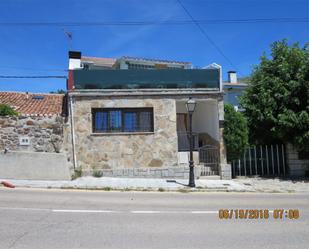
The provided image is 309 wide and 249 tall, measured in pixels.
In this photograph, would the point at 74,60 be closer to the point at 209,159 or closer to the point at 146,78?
the point at 146,78

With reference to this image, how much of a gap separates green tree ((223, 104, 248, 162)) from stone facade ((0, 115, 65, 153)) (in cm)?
825

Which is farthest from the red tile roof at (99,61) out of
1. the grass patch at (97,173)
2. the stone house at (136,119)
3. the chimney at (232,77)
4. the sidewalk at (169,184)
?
the sidewalk at (169,184)

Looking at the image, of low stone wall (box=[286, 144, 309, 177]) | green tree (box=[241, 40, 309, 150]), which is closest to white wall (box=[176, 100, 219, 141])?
green tree (box=[241, 40, 309, 150])

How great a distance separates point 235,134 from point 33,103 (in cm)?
1185

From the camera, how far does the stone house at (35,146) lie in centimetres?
1412

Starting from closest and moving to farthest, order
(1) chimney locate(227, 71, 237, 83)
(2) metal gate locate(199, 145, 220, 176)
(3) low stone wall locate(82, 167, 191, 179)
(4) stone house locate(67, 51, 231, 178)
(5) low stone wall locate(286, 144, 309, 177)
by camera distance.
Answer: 1. (3) low stone wall locate(82, 167, 191, 179)
2. (4) stone house locate(67, 51, 231, 178)
3. (2) metal gate locate(199, 145, 220, 176)
4. (5) low stone wall locate(286, 144, 309, 177)
5. (1) chimney locate(227, 71, 237, 83)

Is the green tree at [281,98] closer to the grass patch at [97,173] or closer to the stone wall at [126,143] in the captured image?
the stone wall at [126,143]

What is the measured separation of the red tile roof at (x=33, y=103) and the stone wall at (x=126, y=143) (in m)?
1.75

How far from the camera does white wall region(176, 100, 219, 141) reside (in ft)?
56.3

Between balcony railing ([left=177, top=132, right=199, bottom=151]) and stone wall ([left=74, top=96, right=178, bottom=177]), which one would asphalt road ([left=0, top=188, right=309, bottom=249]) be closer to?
stone wall ([left=74, top=96, right=178, bottom=177])

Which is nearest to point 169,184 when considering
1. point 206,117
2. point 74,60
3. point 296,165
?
point 206,117

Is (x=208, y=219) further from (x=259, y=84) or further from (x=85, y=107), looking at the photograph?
(x=259, y=84)

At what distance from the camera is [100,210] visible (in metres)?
8.51

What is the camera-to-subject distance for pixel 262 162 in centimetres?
1773
